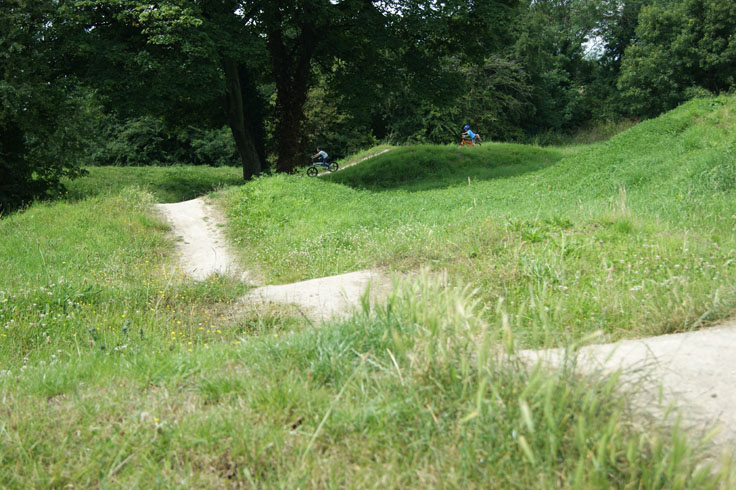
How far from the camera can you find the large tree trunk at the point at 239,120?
65.3ft

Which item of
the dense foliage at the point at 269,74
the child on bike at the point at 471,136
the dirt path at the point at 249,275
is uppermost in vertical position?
the dense foliage at the point at 269,74

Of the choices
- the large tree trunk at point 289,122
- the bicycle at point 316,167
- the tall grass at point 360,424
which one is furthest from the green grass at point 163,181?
the tall grass at point 360,424

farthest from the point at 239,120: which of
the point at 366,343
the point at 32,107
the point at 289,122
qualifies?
the point at 366,343

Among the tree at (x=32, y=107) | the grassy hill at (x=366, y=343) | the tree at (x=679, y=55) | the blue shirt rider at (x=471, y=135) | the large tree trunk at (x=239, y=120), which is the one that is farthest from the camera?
the tree at (x=679, y=55)

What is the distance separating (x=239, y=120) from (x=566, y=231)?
15275 millimetres

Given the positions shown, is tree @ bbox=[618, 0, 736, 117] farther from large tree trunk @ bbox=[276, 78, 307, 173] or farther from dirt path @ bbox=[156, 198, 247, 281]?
dirt path @ bbox=[156, 198, 247, 281]

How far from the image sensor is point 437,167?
2170 cm

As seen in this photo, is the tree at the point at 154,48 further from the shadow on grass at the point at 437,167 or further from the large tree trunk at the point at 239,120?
the shadow on grass at the point at 437,167

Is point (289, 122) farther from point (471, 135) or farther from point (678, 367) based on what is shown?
point (678, 367)

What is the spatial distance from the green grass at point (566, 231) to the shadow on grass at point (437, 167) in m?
0.88

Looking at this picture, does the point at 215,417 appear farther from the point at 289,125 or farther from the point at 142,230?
the point at 289,125

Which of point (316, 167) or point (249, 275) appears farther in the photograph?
point (316, 167)

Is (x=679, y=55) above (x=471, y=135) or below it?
above

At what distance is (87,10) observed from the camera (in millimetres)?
16250
